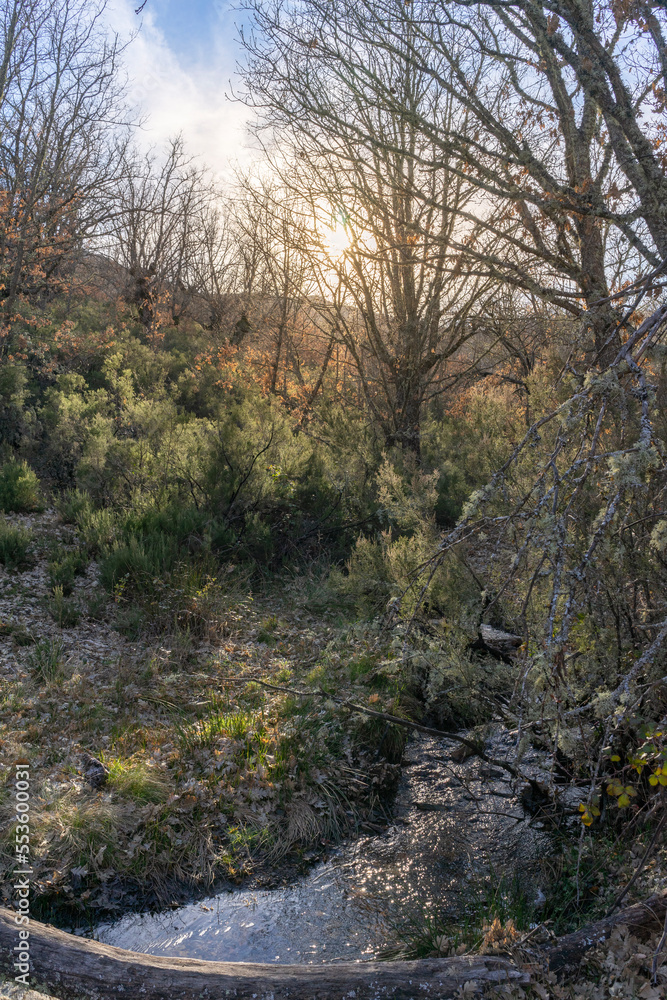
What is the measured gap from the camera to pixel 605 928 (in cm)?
255

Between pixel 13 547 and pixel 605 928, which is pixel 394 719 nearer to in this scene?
pixel 605 928

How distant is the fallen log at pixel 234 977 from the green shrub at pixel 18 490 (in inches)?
227

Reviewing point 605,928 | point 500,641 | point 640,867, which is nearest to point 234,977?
point 605,928

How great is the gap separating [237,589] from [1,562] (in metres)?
2.41

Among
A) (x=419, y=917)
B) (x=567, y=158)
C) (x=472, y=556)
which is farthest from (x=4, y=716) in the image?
(x=567, y=158)

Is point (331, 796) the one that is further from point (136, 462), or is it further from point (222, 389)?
point (222, 389)

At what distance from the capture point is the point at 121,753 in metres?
4.46

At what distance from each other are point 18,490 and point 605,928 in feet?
23.6

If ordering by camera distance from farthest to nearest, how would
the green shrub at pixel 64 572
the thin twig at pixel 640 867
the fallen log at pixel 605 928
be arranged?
the green shrub at pixel 64 572
the fallen log at pixel 605 928
the thin twig at pixel 640 867

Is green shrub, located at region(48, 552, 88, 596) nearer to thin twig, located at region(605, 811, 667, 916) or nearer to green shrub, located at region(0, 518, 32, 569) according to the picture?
green shrub, located at region(0, 518, 32, 569)

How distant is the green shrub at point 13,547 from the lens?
21.1 feet

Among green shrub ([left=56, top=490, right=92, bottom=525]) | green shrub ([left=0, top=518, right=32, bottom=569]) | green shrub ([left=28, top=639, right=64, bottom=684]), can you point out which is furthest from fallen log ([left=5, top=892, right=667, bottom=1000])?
green shrub ([left=56, top=490, right=92, bottom=525])

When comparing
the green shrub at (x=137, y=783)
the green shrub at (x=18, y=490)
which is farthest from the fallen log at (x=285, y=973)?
the green shrub at (x=18, y=490)

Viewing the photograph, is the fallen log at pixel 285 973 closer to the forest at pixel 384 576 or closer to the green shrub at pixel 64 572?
the forest at pixel 384 576
